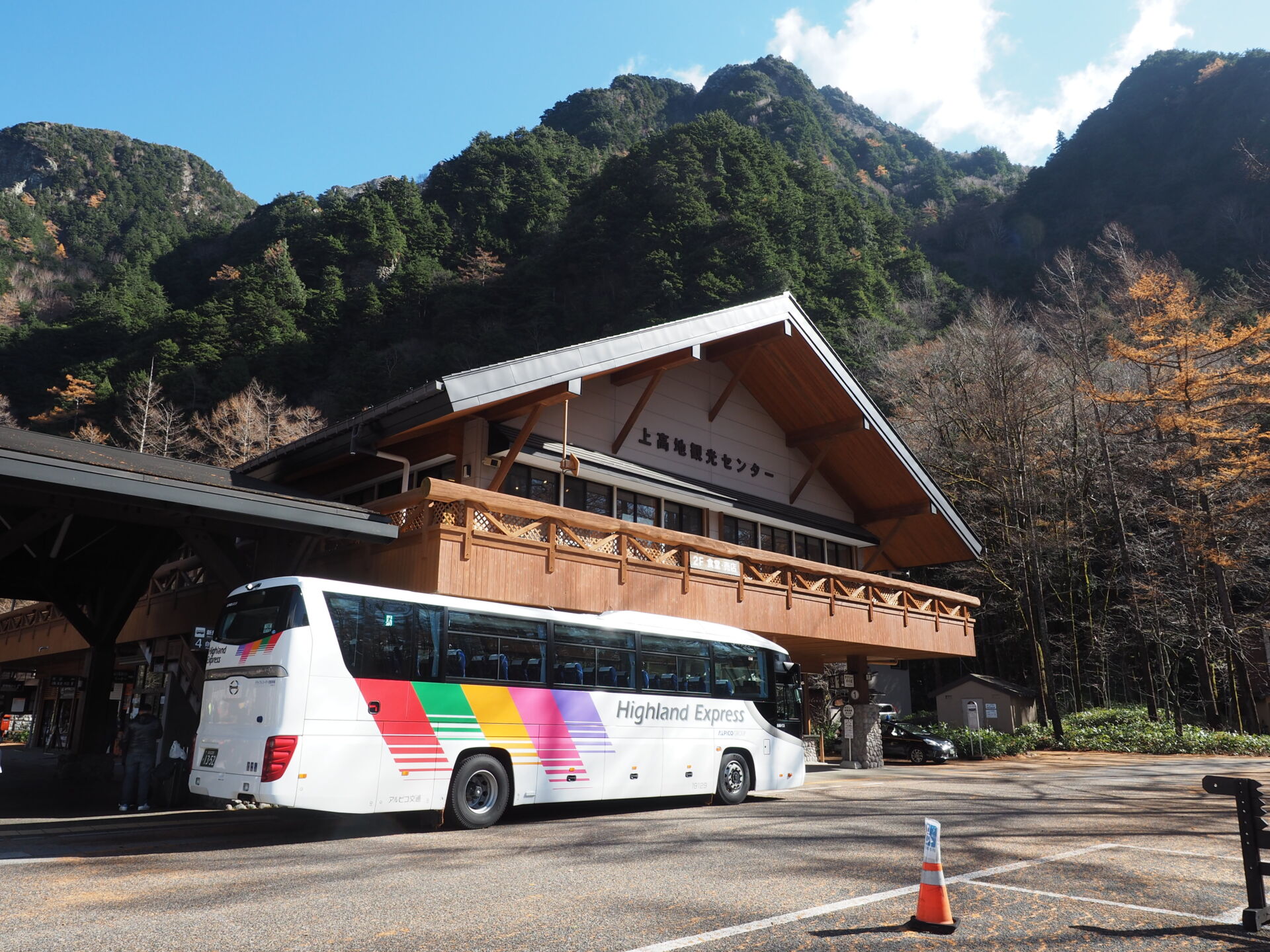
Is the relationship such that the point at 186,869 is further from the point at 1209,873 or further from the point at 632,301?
the point at 632,301

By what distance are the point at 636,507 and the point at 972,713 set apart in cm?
1933

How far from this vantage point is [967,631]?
76.4ft

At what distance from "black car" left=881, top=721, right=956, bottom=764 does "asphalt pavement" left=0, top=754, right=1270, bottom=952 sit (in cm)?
1346

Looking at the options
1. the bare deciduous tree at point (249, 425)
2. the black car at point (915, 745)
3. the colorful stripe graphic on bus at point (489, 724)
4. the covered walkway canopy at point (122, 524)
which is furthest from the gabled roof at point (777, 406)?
the bare deciduous tree at point (249, 425)

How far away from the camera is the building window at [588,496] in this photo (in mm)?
17453

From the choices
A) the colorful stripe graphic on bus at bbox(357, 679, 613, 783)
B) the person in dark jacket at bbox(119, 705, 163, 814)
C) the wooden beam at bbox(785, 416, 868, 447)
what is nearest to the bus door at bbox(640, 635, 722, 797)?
the colorful stripe graphic on bus at bbox(357, 679, 613, 783)

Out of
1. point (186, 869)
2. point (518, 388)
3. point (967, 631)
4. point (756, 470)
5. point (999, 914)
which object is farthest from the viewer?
point (967, 631)

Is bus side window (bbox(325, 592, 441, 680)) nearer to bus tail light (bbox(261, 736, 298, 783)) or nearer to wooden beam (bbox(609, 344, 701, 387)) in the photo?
bus tail light (bbox(261, 736, 298, 783))

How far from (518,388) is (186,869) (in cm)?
789

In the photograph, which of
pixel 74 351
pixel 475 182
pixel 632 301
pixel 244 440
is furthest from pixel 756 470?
pixel 475 182

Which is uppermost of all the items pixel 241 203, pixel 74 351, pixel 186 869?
pixel 241 203

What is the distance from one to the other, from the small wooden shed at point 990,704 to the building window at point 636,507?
18679 millimetres

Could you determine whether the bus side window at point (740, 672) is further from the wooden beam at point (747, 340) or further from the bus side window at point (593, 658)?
the wooden beam at point (747, 340)

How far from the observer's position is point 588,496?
1783 centimetres
